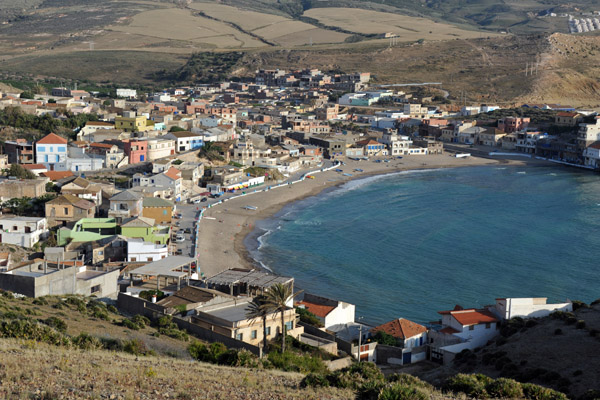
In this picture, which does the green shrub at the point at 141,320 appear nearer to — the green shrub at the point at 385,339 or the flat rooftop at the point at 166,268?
the flat rooftop at the point at 166,268

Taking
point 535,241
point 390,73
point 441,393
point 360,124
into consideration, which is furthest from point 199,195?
point 390,73

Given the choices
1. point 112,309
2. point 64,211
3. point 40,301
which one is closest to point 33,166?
point 64,211

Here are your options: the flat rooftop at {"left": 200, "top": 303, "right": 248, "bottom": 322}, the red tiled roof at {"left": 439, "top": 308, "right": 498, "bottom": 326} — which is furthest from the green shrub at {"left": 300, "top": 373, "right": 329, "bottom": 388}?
the red tiled roof at {"left": 439, "top": 308, "right": 498, "bottom": 326}

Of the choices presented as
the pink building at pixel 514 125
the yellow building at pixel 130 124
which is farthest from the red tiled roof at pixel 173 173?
the pink building at pixel 514 125

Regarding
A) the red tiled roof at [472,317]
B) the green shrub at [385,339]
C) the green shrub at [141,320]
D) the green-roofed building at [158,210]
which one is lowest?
the green shrub at [385,339]

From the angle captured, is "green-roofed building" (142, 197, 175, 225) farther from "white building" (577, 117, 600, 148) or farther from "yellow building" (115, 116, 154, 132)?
"white building" (577, 117, 600, 148)
